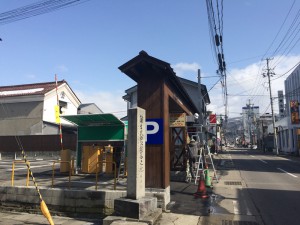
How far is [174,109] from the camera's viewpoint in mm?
13633

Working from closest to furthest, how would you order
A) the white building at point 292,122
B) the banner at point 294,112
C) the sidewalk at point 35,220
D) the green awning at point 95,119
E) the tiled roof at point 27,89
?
Result: the sidewalk at point 35,220 < the green awning at point 95,119 < the tiled roof at point 27,89 < the banner at point 294,112 < the white building at point 292,122

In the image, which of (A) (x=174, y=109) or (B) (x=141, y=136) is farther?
(A) (x=174, y=109)

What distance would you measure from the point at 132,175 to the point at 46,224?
297 cm

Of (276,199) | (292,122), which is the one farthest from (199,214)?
(292,122)

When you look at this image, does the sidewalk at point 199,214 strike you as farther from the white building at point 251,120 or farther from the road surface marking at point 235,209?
the white building at point 251,120

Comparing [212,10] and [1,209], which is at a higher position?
[212,10]

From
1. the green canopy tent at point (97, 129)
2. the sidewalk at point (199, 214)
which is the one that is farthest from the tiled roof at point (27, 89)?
the sidewalk at point (199, 214)

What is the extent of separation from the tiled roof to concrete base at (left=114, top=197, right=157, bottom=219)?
89.5ft

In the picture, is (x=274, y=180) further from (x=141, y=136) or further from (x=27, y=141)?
(x=27, y=141)

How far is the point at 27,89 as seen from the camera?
35.5 metres

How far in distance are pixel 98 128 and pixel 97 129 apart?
0.28ft

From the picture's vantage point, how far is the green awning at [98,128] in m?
13.6

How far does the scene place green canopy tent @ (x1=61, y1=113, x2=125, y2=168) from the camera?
13555 millimetres

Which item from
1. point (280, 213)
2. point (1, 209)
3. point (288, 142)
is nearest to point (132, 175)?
point (280, 213)
